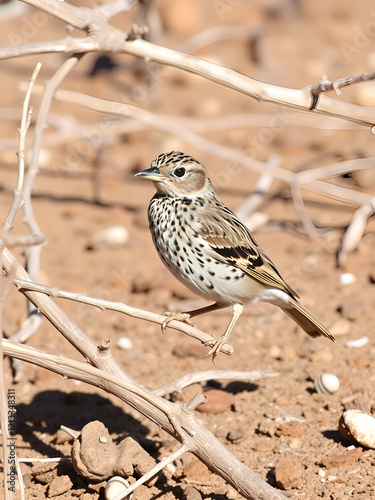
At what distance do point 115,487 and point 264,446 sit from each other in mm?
1093

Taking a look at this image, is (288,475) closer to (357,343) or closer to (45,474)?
(45,474)

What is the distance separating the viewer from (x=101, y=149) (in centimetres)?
943

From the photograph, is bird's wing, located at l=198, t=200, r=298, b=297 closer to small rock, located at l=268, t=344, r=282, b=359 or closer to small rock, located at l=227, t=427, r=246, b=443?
small rock, located at l=268, t=344, r=282, b=359

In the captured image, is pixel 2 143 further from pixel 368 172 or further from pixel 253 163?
pixel 368 172

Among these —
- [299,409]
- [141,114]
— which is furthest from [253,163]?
[299,409]

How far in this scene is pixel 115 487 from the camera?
3.97m

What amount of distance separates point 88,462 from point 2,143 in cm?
553

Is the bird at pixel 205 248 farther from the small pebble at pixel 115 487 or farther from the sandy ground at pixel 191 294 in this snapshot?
the small pebble at pixel 115 487

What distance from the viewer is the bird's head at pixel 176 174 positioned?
4875 mm

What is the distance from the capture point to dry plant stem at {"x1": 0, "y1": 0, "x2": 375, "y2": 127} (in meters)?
4.21

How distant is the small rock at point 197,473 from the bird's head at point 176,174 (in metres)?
1.84

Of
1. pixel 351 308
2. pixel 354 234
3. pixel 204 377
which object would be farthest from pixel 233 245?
pixel 354 234

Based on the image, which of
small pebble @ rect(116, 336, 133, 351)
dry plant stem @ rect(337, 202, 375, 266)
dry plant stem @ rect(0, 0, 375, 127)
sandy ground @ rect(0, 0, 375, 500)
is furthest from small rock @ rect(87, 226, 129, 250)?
dry plant stem @ rect(0, 0, 375, 127)

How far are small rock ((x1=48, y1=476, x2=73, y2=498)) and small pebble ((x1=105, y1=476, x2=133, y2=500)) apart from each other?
0.29 m
